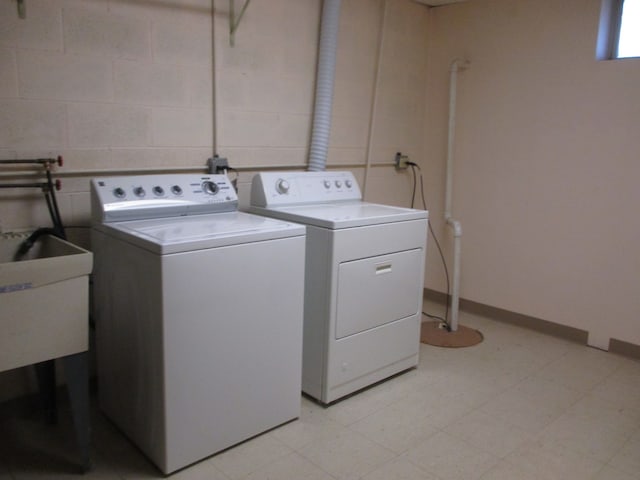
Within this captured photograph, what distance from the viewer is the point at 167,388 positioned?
6.12ft

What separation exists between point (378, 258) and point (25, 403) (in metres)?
1.72

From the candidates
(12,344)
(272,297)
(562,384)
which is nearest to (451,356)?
(562,384)

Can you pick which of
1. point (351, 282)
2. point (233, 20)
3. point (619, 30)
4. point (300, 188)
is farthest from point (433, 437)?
point (619, 30)

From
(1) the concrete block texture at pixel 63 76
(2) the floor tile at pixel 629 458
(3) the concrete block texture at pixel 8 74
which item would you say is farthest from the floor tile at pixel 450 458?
(3) the concrete block texture at pixel 8 74

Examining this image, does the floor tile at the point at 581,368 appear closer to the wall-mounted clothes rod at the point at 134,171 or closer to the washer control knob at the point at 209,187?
the wall-mounted clothes rod at the point at 134,171

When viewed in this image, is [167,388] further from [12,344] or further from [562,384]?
[562,384]

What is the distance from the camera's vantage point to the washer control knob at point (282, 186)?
2689mm

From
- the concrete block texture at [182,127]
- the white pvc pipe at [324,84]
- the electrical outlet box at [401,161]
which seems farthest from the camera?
the electrical outlet box at [401,161]

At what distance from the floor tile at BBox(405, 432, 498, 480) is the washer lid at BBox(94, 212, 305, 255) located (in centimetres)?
102

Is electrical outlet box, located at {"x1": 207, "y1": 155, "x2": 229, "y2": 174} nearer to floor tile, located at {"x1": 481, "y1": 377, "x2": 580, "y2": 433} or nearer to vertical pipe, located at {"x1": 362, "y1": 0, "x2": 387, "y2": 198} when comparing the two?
vertical pipe, located at {"x1": 362, "y1": 0, "x2": 387, "y2": 198}

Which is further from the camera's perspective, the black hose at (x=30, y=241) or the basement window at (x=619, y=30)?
the basement window at (x=619, y=30)

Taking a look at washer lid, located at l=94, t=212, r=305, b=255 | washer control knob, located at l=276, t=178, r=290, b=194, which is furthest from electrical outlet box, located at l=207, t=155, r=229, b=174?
washer lid, located at l=94, t=212, r=305, b=255

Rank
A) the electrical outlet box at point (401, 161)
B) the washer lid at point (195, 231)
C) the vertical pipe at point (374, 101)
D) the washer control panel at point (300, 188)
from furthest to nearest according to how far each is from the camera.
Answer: the electrical outlet box at point (401, 161)
the vertical pipe at point (374, 101)
the washer control panel at point (300, 188)
the washer lid at point (195, 231)

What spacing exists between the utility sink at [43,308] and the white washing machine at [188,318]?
216mm
